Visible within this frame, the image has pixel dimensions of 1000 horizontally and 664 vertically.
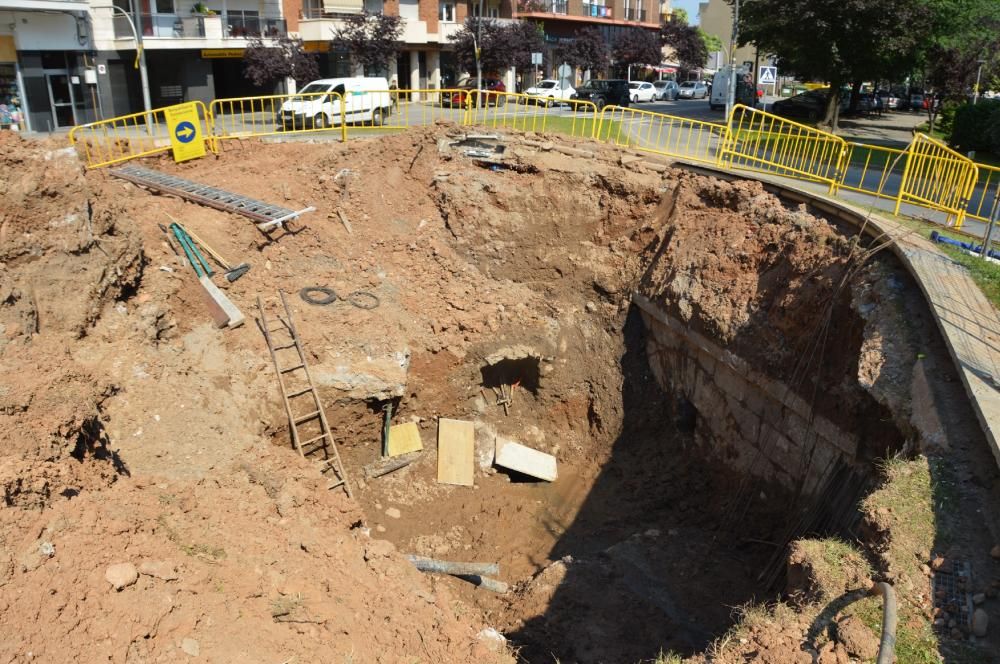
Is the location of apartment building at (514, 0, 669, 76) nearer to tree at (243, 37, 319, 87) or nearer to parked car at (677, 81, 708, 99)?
parked car at (677, 81, 708, 99)

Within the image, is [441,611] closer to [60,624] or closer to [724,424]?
[60,624]

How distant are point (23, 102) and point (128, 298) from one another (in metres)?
18.1

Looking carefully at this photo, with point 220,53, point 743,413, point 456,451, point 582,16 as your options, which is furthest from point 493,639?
point 582,16

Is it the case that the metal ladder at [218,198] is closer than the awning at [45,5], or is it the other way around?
the metal ladder at [218,198]

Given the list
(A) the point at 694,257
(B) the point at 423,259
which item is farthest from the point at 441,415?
(A) the point at 694,257

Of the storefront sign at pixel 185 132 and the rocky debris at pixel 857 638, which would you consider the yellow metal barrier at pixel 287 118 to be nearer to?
the storefront sign at pixel 185 132

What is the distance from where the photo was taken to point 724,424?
1139cm

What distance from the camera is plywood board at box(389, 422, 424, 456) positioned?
12172 mm

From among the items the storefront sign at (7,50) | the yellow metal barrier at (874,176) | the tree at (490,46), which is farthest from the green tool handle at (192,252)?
the tree at (490,46)

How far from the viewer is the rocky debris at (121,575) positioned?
6141mm

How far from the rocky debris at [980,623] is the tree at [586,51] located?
48108mm

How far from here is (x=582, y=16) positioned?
172 ft

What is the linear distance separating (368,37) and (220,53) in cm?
677

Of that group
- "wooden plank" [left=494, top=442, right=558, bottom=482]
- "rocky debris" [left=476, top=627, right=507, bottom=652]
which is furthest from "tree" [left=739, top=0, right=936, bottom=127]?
"rocky debris" [left=476, top=627, right=507, bottom=652]
